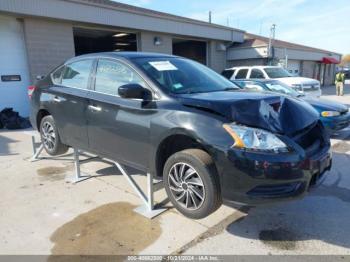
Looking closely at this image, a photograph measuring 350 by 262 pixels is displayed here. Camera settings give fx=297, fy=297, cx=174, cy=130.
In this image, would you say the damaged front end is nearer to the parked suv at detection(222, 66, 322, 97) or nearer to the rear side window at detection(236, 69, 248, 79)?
the parked suv at detection(222, 66, 322, 97)

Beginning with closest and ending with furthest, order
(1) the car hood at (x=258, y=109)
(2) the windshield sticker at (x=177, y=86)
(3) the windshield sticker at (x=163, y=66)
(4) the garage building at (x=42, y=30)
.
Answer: (1) the car hood at (x=258, y=109) < (2) the windshield sticker at (x=177, y=86) < (3) the windshield sticker at (x=163, y=66) < (4) the garage building at (x=42, y=30)

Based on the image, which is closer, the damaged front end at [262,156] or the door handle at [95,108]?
the damaged front end at [262,156]

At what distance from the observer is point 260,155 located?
247 cm

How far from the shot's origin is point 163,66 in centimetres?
356

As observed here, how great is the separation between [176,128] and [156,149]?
0.39m

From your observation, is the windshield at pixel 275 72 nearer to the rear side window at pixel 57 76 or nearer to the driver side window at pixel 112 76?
the rear side window at pixel 57 76

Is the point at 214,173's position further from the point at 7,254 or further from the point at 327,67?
the point at 327,67

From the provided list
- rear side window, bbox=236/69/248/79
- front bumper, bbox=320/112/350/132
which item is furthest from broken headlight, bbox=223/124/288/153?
rear side window, bbox=236/69/248/79

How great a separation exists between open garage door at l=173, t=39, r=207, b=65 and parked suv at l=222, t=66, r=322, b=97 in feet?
17.9

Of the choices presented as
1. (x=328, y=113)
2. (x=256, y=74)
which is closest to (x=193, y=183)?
(x=328, y=113)

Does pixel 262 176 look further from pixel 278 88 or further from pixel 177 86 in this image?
pixel 278 88

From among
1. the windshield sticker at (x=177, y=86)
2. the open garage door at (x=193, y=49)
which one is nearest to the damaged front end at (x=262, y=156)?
the windshield sticker at (x=177, y=86)

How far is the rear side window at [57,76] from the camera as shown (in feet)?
15.2

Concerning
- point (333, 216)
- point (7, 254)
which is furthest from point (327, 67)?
point (7, 254)
